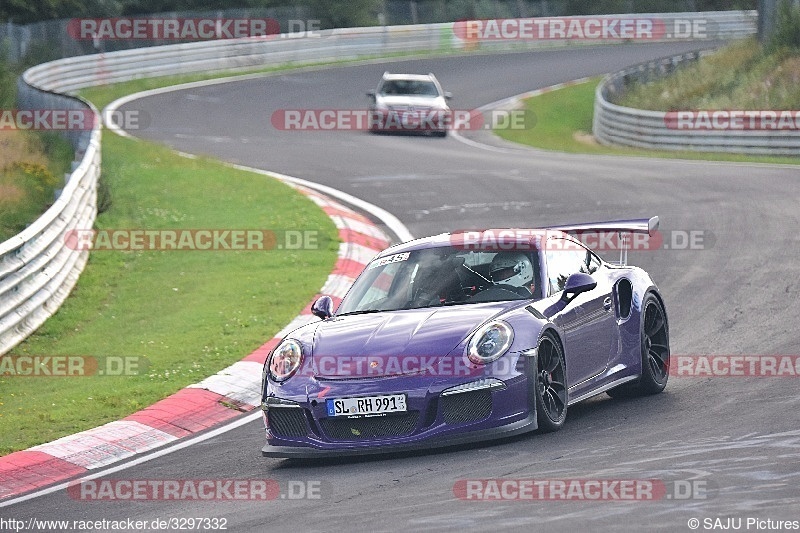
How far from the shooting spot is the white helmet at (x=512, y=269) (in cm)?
891

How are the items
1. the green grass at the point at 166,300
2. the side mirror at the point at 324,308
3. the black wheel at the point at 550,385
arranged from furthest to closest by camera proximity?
the green grass at the point at 166,300 < the side mirror at the point at 324,308 < the black wheel at the point at 550,385

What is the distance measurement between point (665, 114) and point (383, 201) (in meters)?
10.0

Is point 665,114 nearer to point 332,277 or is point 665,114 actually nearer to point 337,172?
point 337,172

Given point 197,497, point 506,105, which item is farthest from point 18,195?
point 506,105

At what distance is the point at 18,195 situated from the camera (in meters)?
16.7

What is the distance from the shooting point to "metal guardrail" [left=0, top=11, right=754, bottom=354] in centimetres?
1285

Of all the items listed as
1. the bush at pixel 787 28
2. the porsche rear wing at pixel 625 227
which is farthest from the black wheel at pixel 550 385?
the bush at pixel 787 28

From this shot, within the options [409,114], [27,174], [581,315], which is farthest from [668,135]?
[581,315]

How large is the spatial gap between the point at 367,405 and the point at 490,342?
2.59 ft

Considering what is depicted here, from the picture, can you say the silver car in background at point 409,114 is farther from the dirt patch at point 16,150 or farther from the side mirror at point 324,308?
the side mirror at point 324,308

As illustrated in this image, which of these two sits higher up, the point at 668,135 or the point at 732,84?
the point at 732,84

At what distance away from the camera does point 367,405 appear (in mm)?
7828

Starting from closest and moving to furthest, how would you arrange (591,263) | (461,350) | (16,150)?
(461,350) → (591,263) → (16,150)

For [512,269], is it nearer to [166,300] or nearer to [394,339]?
[394,339]
